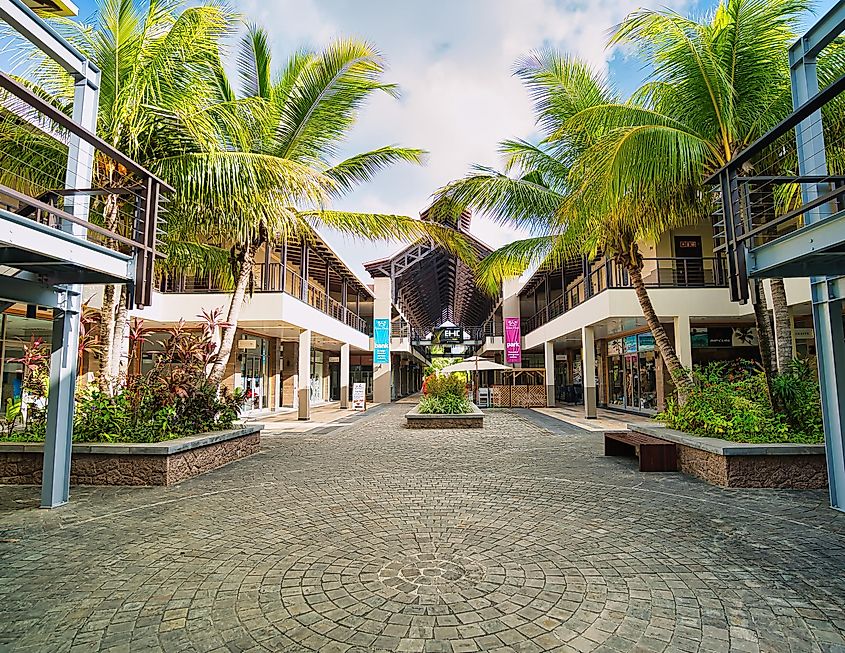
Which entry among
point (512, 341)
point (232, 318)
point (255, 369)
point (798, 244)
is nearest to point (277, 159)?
point (232, 318)

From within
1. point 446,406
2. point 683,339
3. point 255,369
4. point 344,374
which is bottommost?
point 446,406

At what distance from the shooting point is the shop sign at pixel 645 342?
61.8ft

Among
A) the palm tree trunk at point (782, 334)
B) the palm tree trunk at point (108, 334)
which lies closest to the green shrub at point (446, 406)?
the palm tree trunk at point (782, 334)

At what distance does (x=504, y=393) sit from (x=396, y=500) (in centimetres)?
1823

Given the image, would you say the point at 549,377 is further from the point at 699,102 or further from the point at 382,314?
the point at 699,102

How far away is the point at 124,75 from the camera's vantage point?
807 centimetres

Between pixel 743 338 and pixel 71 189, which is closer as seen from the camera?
pixel 71 189

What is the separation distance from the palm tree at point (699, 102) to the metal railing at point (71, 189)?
20.6 ft

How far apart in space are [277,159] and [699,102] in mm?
7077

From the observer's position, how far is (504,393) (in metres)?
24.0

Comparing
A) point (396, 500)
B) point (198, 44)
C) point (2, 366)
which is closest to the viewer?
point (396, 500)

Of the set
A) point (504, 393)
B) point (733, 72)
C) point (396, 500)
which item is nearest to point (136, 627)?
point (396, 500)

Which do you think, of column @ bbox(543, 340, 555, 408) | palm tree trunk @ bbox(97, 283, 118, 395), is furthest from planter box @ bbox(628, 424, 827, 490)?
column @ bbox(543, 340, 555, 408)

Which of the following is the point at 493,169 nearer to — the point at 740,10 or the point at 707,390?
the point at 740,10
